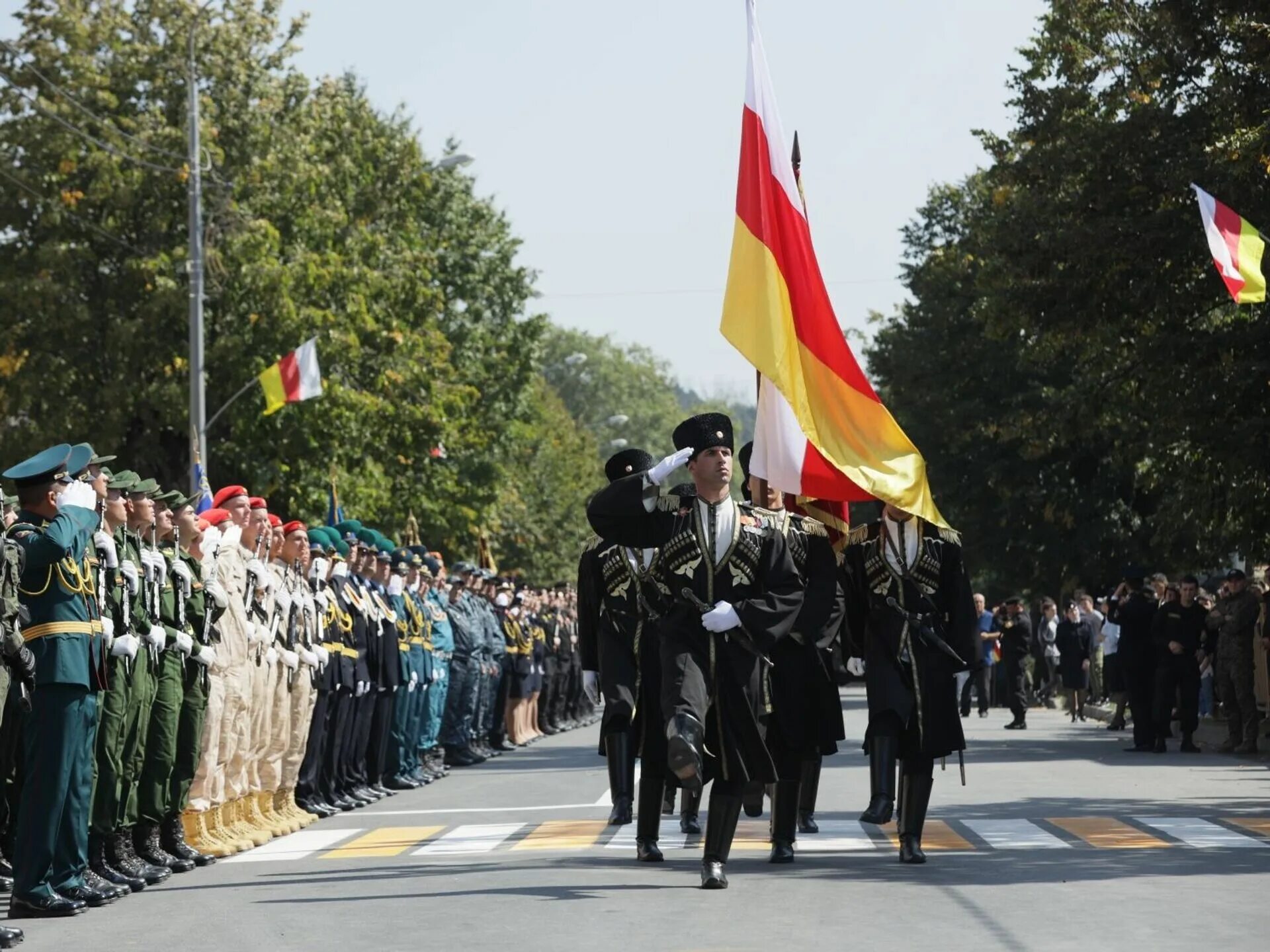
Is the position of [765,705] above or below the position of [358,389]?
below

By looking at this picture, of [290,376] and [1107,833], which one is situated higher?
[290,376]

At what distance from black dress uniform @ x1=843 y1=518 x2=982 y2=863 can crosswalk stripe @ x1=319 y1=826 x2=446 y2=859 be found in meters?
3.03

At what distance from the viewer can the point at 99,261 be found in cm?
4281

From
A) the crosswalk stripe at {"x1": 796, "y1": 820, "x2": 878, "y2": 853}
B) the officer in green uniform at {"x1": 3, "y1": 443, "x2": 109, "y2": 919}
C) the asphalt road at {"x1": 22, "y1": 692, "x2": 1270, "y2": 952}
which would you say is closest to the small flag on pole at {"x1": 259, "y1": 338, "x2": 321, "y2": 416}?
the asphalt road at {"x1": 22, "y1": 692, "x2": 1270, "y2": 952}

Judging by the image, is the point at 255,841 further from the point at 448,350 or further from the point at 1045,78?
the point at 448,350


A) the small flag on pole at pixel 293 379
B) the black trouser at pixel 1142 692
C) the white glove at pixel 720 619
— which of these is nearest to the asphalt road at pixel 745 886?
the white glove at pixel 720 619

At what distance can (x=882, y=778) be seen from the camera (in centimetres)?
1395

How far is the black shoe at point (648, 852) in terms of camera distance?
12508 millimetres

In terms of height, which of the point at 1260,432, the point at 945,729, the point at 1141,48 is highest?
the point at 1141,48

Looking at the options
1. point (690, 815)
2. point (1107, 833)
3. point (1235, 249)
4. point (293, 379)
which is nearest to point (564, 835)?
point (690, 815)

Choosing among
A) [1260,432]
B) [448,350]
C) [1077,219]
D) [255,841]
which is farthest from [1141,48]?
[448,350]

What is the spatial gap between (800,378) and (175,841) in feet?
15.0

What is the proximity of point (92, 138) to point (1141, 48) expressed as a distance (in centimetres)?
2006

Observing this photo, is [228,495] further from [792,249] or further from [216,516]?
[792,249]
